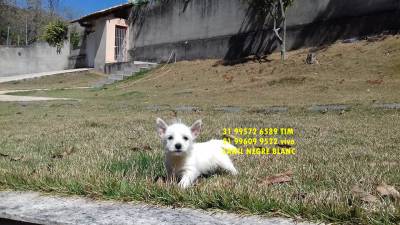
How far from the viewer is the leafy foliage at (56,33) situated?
41.4m

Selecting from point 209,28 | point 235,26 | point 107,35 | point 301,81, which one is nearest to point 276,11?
point 235,26

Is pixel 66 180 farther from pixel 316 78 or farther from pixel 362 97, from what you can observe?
pixel 316 78

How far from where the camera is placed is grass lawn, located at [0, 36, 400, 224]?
2.60 m

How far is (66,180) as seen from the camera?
3.11m

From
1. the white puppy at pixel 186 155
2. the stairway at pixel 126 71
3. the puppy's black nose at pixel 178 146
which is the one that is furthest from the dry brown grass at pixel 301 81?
the puppy's black nose at pixel 178 146

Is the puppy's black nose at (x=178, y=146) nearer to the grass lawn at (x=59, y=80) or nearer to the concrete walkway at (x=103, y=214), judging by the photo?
the concrete walkway at (x=103, y=214)

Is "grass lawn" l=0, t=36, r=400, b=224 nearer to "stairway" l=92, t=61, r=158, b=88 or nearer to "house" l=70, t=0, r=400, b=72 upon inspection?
"house" l=70, t=0, r=400, b=72

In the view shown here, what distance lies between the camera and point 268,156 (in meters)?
5.26

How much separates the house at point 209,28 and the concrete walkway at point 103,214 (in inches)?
724

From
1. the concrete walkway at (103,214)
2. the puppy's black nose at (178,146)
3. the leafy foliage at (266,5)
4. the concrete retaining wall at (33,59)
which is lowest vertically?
the concrete walkway at (103,214)

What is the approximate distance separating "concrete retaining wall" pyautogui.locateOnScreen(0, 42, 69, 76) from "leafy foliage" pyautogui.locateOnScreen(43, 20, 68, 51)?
536 mm

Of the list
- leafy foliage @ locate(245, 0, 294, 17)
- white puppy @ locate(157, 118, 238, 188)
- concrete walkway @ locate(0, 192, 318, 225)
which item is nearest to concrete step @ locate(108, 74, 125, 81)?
leafy foliage @ locate(245, 0, 294, 17)

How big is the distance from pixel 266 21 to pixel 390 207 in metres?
22.3

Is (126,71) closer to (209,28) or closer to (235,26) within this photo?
(209,28)
